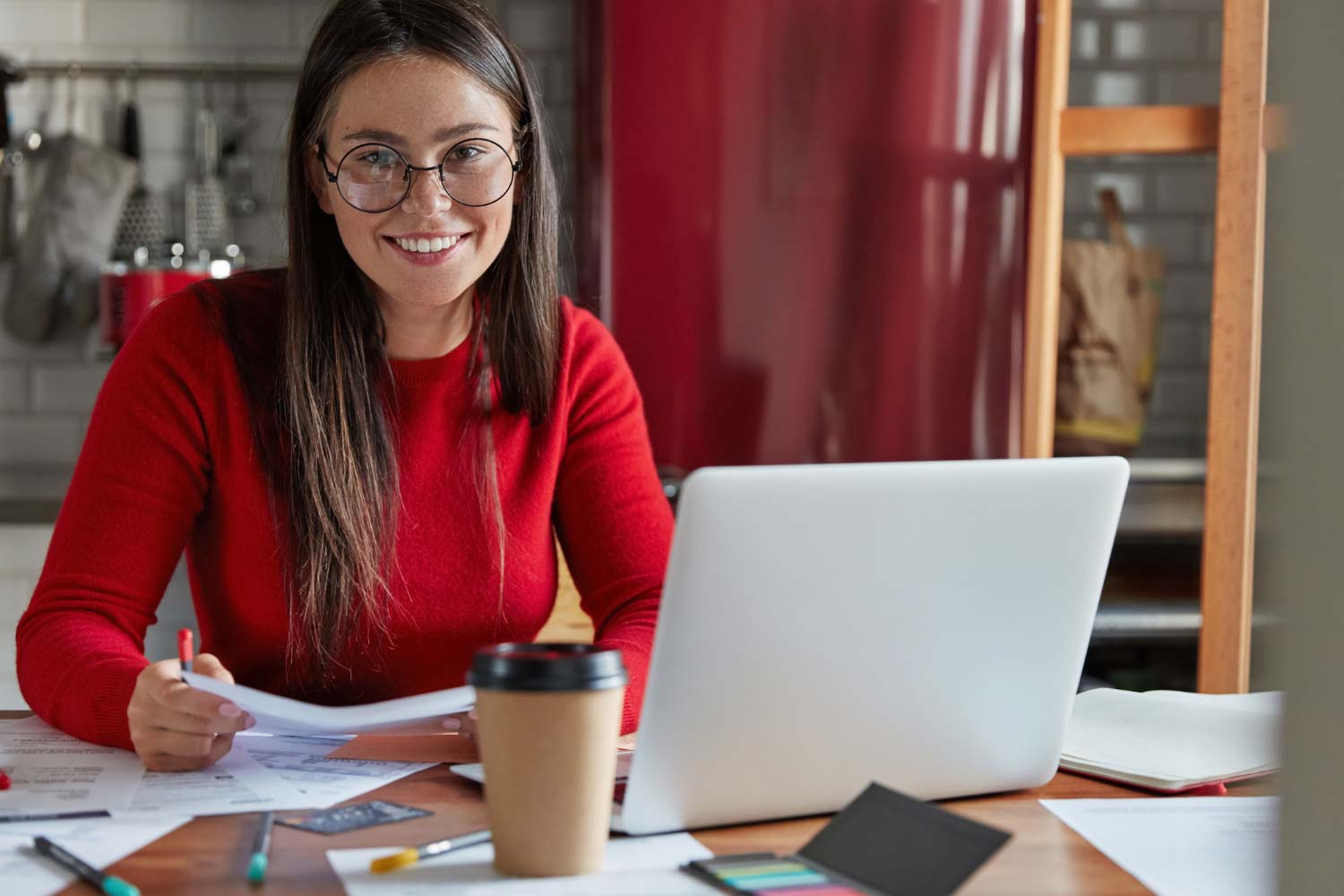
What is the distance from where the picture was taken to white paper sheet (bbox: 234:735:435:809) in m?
0.90

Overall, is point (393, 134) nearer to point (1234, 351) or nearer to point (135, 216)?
point (1234, 351)

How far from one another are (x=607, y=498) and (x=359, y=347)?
0.94ft

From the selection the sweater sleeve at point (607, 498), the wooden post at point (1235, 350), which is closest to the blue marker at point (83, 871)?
the sweater sleeve at point (607, 498)

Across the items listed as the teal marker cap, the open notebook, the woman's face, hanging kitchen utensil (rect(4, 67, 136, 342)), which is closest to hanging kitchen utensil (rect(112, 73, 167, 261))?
hanging kitchen utensil (rect(4, 67, 136, 342))

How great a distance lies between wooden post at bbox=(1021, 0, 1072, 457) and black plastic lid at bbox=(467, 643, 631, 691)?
1631 millimetres

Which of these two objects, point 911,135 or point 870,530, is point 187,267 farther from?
point 870,530

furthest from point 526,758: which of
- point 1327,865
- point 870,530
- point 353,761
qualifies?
point 1327,865

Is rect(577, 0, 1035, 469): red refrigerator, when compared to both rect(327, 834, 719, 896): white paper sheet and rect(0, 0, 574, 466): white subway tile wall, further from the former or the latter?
rect(327, 834, 719, 896): white paper sheet

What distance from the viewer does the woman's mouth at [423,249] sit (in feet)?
4.35

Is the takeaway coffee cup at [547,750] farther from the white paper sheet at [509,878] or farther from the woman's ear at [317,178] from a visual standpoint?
the woman's ear at [317,178]

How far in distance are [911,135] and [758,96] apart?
0.25 m

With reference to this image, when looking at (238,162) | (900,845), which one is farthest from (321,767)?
(238,162)

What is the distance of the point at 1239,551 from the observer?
2031 mm

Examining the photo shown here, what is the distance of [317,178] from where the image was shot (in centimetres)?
138
